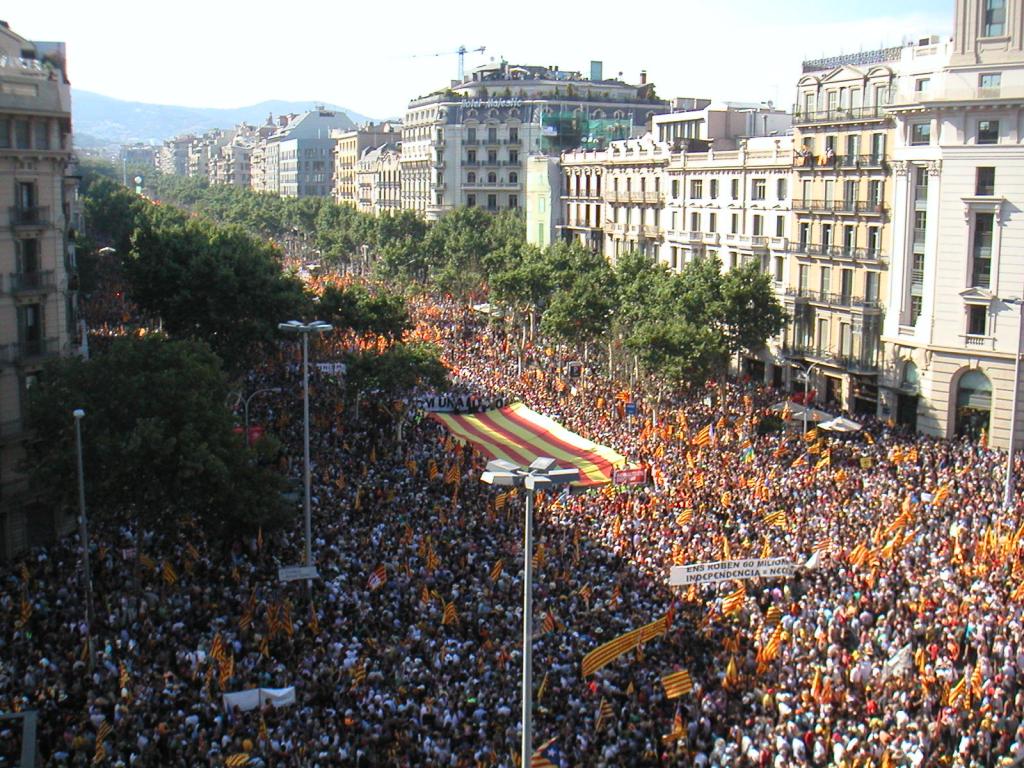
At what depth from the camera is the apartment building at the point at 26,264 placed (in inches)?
1394

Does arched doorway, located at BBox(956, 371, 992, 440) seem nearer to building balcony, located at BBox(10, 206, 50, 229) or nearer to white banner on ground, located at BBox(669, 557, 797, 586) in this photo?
white banner on ground, located at BBox(669, 557, 797, 586)

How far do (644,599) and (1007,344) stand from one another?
Result: 24.6m

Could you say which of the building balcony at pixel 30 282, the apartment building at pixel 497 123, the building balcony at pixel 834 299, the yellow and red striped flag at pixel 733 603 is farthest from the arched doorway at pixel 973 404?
the apartment building at pixel 497 123

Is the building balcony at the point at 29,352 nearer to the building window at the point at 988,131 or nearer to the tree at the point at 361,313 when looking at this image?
the tree at the point at 361,313

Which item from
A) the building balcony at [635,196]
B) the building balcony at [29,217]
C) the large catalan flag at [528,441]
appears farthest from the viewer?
the building balcony at [635,196]

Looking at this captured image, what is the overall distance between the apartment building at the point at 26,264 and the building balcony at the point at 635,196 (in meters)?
46.3

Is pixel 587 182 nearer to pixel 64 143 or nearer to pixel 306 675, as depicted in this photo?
pixel 64 143

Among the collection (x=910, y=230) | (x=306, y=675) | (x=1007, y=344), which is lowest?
(x=306, y=675)

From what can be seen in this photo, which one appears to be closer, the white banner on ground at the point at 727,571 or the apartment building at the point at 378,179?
the white banner on ground at the point at 727,571

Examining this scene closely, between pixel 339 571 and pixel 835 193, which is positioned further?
pixel 835 193

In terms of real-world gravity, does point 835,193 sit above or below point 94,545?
above

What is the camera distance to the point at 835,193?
58719 millimetres

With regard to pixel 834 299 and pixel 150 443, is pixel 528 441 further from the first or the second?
pixel 834 299

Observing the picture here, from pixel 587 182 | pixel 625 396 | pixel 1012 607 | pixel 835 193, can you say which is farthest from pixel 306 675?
pixel 587 182
